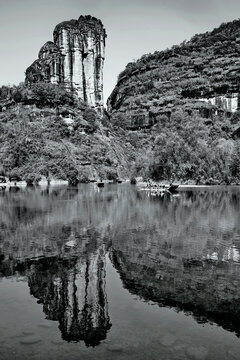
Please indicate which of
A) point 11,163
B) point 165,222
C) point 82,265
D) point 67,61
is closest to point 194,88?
point 67,61

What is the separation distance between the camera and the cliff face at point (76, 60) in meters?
159

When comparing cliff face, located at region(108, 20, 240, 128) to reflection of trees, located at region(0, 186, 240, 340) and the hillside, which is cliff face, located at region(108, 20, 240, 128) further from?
reflection of trees, located at region(0, 186, 240, 340)

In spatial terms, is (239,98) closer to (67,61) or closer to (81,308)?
(67,61)

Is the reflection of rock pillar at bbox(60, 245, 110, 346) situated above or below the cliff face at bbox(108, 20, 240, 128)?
below

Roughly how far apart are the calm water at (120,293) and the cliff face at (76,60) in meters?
147

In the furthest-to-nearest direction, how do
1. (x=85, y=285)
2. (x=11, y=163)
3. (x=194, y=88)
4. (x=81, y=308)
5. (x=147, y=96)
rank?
(x=147, y=96) → (x=194, y=88) → (x=11, y=163) → (x=85, y=285) → (x=81, y=308)

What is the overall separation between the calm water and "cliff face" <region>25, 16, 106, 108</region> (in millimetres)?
147464

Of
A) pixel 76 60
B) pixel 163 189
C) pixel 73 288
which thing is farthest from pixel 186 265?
pixel 76 60

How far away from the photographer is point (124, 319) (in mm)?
9375

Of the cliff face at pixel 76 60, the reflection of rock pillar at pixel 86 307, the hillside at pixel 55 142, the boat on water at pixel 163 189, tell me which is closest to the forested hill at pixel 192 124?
the boat on water at pixel 163 189

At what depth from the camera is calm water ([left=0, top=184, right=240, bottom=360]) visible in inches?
313

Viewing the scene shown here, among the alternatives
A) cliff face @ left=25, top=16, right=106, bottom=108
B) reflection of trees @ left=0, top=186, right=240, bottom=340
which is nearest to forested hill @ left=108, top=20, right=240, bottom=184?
cliff face @ left=25, top=16, right=106, bottom=108

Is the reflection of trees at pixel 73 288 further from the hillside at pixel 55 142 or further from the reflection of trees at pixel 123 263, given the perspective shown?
the hillside at pixel 55 142

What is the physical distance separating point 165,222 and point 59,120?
4542 inches
